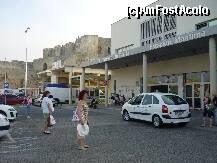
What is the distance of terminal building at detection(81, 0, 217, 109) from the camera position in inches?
854

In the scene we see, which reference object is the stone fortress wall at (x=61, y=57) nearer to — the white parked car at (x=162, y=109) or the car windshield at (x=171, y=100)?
the white parked car at (x=162, y=109)

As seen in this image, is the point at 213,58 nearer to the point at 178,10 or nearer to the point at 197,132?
the point at 197,132

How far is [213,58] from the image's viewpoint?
1834 centimetres

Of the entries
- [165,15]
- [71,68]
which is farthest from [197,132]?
[71,68]

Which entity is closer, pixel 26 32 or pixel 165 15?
pixel 165 15

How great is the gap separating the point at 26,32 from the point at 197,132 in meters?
48.1

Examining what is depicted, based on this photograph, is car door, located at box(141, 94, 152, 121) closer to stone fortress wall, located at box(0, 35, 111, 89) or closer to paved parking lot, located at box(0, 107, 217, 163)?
paved parking lot, located at box(0, 107, 217, 163)

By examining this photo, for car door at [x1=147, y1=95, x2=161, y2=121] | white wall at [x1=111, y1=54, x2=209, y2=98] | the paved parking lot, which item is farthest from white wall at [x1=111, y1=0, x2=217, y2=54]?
the paved parking lot

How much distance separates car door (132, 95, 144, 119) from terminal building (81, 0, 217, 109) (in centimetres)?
397

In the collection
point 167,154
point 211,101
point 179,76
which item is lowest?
point 167,154

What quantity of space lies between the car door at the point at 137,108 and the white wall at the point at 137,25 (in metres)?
9.73

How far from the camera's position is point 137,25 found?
109ft

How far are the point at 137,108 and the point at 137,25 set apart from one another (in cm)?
1720

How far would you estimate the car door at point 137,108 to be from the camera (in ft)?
56.1
